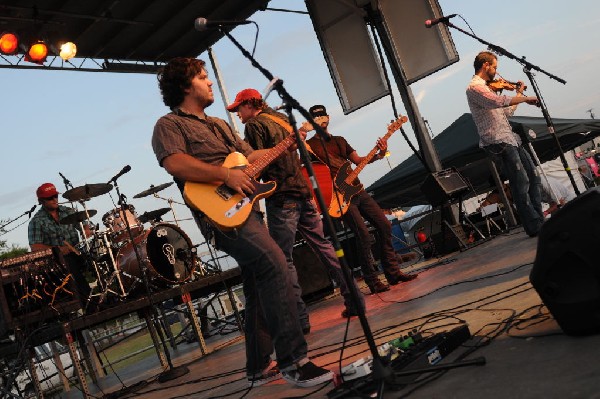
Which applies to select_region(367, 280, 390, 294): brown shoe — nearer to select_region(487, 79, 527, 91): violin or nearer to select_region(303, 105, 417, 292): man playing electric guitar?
select_region(303, 105, 417, 292): man playing electric guitar

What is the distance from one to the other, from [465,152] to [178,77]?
324 inches

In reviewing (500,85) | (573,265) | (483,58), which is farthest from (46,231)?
(573,265)

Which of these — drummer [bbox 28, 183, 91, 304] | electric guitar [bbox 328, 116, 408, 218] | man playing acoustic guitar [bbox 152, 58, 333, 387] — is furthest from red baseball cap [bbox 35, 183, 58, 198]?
man playing acoustic guitar [bbox 152, 58, 333, 387]

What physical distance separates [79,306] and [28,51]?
4.52 meters

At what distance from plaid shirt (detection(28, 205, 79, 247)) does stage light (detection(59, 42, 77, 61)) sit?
2.88 m

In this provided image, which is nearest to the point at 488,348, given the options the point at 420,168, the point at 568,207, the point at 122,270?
the point at 568,207

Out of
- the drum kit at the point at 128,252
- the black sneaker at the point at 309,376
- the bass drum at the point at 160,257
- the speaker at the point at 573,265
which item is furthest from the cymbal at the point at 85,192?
the speaker at the point at 573,265

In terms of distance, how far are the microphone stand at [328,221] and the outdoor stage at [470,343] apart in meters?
0.12

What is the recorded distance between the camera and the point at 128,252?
21.0 ft

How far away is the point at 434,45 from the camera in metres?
8.60

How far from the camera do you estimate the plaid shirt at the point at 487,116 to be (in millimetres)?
5801

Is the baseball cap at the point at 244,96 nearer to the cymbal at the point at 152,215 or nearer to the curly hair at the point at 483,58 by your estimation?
the curly hair at the point at 483,58

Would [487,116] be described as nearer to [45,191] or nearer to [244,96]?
[244,96]

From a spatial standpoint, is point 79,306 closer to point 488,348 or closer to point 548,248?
point 488,348
